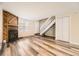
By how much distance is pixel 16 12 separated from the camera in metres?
2.14

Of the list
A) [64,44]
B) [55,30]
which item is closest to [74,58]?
[64,44]

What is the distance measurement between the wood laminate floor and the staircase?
0.16m

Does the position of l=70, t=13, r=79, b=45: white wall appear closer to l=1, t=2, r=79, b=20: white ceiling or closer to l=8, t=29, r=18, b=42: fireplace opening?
l=1, t=2, r=79, b=20: white ceiling

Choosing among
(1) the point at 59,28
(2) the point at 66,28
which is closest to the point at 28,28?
(1) the point at 59,28

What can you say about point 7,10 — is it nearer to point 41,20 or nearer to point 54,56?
point 41,20

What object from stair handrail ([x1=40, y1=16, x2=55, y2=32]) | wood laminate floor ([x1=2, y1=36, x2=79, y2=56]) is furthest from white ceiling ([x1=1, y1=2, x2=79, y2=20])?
wood laminate floor ([x1=2, y1=36, x2=79, y2=56])

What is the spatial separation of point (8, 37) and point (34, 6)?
32.2 inches

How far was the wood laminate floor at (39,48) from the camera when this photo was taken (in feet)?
6.85

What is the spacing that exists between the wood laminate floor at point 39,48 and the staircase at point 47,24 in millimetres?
161

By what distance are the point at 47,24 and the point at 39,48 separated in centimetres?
53

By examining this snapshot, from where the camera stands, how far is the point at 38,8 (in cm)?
213

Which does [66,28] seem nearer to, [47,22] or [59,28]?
[59,28]

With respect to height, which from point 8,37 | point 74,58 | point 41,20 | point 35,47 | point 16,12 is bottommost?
point 74,58

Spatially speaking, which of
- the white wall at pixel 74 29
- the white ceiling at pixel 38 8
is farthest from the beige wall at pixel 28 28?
the white wall at pixel 74 29
